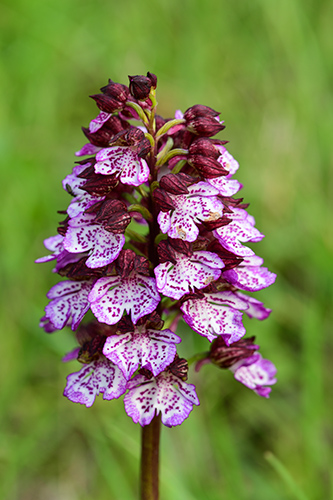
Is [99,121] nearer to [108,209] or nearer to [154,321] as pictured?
[108,209]

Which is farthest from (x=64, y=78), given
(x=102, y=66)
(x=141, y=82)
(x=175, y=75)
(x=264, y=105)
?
(x=141, y=82)

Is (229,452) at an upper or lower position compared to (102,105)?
lower

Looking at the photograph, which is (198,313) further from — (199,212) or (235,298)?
(199,212)

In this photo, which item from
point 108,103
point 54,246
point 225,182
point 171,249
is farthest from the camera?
point 54,246

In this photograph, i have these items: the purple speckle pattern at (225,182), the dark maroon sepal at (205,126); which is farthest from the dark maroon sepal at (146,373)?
the dark maroon sepal at (205,126)

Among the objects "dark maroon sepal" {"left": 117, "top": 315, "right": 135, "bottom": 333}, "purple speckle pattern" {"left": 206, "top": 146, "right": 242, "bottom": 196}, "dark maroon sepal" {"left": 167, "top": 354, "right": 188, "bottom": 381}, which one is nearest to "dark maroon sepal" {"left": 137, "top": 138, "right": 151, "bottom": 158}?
"purple speckle pattern" {"left": 206, "top": 146, "right": 242, "bottom": 196}

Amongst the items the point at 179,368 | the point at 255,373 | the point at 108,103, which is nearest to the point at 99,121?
the point at 108,103
